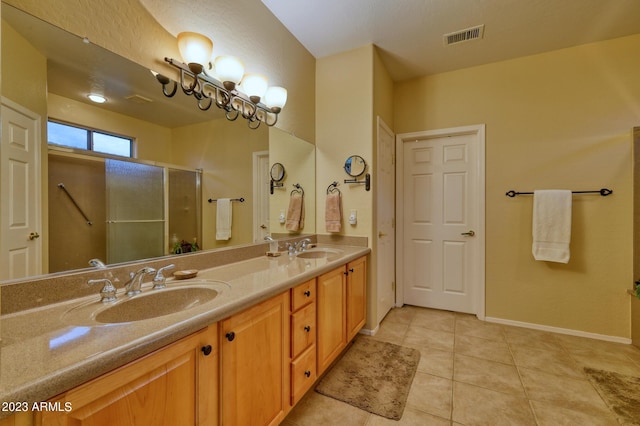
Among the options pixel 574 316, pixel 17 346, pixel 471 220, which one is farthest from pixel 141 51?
pixel 574 316

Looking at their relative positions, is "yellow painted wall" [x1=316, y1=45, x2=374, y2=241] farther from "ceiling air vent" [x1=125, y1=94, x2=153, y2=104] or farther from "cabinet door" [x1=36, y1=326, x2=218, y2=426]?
"cabinet door" [x1=36, y1=326, x2=218, y2=426]

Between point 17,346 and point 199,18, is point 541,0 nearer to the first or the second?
point 199,18

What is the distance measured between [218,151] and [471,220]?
2.64 meters

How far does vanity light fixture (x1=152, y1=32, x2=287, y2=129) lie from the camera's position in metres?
1.42

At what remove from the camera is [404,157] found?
3.22 metres

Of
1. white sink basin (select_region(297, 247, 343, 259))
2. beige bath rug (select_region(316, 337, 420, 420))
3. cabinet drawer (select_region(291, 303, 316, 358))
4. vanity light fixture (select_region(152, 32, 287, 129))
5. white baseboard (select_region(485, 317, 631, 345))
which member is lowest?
beige bath rug (select_region(316, 337, 420, 420))

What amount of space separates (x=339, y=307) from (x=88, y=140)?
1.70 metres

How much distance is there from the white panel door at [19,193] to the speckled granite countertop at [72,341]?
0.18 metres

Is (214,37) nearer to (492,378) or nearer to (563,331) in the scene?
(492,378)

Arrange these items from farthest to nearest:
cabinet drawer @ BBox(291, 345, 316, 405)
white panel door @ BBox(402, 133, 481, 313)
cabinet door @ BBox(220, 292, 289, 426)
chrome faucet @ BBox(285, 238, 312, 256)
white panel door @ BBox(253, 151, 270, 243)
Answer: white panel door @ BBox(402, 133, 481, 313), chrome faucet @ BBox(285, 238, 312, 256), white panel door @ BBox(253, 151, 270, 243), cabinet drawer @ BBox(291, 345, 316, 405), cabinet door @ BBox(220, 292, 289, 426)

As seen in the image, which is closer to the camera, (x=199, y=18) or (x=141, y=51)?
(x=141, y=51)

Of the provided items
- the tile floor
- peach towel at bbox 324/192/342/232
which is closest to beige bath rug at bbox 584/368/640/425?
the tile floor

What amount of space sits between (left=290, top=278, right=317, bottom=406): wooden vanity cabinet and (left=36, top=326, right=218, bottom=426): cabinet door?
0.52 metres

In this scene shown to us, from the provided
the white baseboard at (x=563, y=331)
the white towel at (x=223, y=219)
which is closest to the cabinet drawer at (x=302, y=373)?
the white towel at (x=223, y=219)
